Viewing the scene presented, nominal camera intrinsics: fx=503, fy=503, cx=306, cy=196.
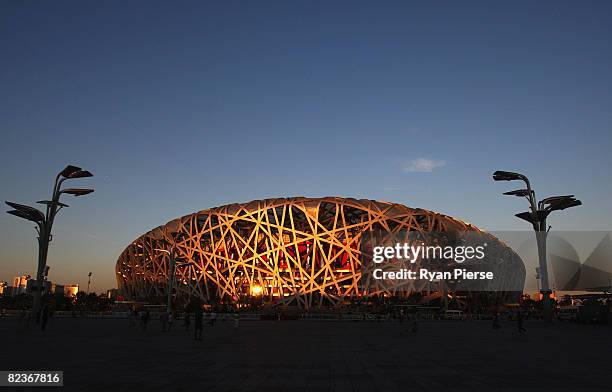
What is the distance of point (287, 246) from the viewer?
219ft

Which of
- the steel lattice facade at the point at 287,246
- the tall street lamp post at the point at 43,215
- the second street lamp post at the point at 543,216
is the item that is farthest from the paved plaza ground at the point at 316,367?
the steel lattice facade at the point at 287,246

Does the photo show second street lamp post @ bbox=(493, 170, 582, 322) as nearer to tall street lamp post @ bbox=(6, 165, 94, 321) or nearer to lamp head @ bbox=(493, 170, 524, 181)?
lamp head @ bbox=(493, 170, 524, 181)

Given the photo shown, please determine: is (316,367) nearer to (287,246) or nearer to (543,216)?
(543,216)

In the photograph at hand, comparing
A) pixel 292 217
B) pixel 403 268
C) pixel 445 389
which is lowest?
pixel 445 389

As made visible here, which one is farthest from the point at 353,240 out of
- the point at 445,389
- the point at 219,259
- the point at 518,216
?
the point at 445,389

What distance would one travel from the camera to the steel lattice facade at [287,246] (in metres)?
65.7

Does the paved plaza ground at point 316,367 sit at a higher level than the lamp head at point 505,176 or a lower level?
lower

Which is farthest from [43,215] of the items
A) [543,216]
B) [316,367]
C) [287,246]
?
[287,246]

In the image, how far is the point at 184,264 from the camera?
71938 millimetres

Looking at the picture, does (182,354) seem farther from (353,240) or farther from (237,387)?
(353,240)

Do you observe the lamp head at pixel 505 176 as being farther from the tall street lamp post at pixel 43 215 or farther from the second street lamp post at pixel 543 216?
the tall street lamp post at pixel 43 215

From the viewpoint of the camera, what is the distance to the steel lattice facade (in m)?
65.7

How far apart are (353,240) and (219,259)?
1877 cm

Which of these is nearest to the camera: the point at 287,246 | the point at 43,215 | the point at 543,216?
the point at 43,215
